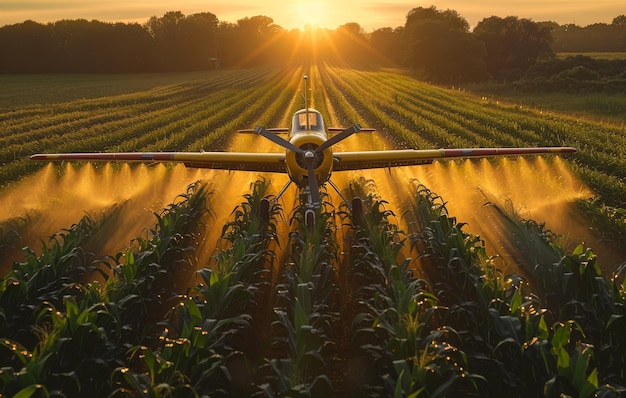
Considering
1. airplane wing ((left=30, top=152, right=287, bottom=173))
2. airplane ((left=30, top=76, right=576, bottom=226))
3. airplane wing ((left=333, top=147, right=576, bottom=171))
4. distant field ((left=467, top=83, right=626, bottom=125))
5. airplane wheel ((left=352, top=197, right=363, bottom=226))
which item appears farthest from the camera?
distant field ((left=467, top=83, right=626, bottom=125))

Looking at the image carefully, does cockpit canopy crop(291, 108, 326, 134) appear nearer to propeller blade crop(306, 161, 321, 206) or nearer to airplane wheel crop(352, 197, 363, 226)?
propeller blade crop(306, 161, 321, 206)

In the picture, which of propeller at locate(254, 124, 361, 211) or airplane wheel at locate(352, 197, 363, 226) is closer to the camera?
propeller at locate(254, 124, 361, 211)

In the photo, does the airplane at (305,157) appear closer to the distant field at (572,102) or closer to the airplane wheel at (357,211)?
the airplane wheel at (357,211)

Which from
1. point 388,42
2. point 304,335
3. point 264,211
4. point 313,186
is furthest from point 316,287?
point 388,42

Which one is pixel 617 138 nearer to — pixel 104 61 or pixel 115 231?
pixel 115 231

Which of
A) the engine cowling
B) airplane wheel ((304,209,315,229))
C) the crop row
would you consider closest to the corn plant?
the crop row

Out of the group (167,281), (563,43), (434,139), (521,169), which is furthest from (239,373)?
(563,43)

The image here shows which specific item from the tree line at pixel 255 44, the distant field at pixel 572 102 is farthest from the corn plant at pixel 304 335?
the tree line at pixel 255 44
